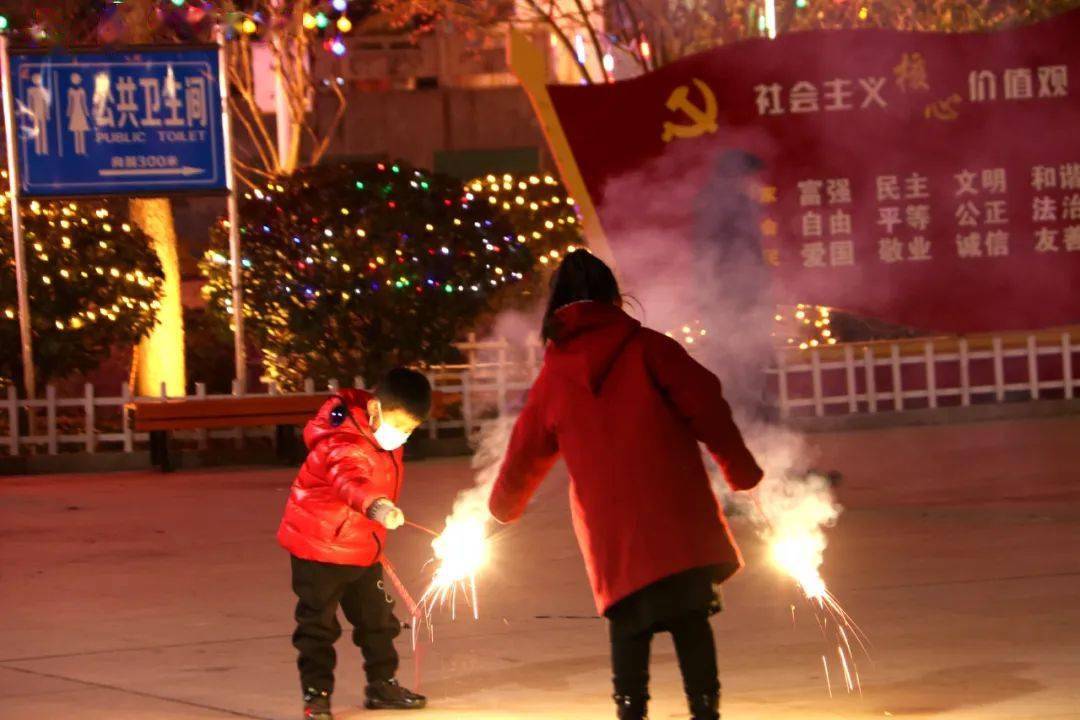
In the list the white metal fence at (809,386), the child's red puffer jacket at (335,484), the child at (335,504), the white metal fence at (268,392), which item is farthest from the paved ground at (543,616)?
the white metal fence at (809,386)

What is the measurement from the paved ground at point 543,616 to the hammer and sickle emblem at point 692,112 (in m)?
4.34

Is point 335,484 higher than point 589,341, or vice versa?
point 589,341

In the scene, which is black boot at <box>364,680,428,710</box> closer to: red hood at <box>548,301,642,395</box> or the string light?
red hood at <box>548,301,642,395</box>

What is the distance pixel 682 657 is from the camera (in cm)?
520

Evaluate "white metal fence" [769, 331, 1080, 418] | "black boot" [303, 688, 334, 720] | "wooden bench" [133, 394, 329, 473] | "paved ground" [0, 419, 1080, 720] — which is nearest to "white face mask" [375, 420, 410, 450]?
"black boot" [303, 688, 334, 720]

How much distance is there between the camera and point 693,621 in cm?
514

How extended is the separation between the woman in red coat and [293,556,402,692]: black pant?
1321mm

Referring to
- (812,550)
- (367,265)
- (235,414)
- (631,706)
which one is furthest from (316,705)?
(367,265)

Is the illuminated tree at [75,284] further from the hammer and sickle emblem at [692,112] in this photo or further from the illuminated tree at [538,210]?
the hammer and sickle emblem at [692,112]

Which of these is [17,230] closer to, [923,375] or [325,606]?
[923,375]

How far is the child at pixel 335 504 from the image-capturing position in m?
6.18

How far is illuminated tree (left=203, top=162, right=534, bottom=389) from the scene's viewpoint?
1678cm

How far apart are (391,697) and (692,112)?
11.0m

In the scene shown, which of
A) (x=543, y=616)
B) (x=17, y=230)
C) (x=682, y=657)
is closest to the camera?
(x=682, y=657)
